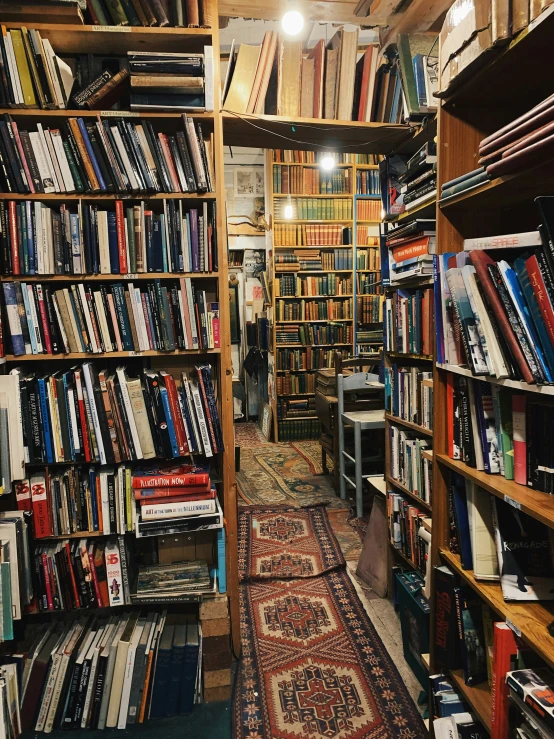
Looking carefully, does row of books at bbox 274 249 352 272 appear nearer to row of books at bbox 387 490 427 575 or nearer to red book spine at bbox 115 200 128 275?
row of books at bbox 387 490 427 575

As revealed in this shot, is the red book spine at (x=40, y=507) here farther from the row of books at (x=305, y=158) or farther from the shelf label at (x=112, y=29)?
the row of books at (x=305, y=158)

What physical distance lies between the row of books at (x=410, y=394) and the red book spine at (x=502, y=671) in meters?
0.97

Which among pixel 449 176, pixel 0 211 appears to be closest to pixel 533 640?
pixel 449 176

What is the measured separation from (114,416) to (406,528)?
4.69 feet

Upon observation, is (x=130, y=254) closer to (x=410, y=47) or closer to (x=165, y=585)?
(x=165, y=585)

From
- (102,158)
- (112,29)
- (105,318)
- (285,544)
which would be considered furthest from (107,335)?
(285,544)

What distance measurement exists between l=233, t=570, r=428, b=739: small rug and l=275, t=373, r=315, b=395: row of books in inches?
119

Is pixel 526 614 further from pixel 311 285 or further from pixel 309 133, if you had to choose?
pixel 311 285

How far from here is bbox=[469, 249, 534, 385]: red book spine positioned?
3.41 ft

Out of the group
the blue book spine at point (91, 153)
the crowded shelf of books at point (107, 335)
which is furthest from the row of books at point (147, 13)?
the blue book spine at point (91, 153)

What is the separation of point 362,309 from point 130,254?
12.9 ft

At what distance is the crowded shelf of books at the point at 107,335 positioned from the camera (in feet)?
5.71

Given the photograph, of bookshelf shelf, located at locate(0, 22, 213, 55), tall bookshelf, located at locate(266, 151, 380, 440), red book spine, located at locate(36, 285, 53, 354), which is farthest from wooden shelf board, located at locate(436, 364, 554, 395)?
tall bookshelf, located at locate(266, 151, 380, 440)

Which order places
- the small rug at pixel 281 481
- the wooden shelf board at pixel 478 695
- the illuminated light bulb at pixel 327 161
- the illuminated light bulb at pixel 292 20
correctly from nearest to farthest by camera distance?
the wooden shelf board at pixel 478 695 → the illuminated light bulb at pixel 292 20 → the small rug at pixel 281 481 → the illuminated light bulb at pixel 327 161
